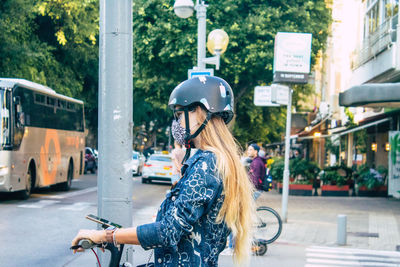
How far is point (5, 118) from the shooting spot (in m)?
13.8

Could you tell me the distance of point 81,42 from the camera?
82.8ft

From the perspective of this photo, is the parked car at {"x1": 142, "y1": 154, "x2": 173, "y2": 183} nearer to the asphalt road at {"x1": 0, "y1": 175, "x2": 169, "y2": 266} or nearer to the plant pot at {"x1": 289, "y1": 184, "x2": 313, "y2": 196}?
the asphalt road at {"x1": 0, "y1": 175, "x2": 169, "y2": 266}

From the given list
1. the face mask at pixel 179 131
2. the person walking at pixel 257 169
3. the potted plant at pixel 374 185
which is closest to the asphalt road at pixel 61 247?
the person walking at pixel 257 169

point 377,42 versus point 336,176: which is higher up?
point 377,42

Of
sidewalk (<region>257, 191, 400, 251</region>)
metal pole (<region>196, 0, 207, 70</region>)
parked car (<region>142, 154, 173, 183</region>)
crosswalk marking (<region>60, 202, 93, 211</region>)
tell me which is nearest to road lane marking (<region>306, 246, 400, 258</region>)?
sidewalk (<region>257, 191, 400, 251</region>)

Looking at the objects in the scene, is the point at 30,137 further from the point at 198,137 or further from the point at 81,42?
the point at 198,137

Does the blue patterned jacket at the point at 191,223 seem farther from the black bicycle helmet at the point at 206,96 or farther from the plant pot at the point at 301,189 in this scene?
the plant pot at the point at 301,189

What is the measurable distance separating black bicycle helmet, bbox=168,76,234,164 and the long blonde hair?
0.15 feet

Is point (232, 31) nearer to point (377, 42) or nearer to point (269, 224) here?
point (377, 42)

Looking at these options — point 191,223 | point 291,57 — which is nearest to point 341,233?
point 291,57

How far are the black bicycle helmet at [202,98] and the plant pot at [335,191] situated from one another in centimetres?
1683

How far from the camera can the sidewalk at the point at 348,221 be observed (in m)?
9.91

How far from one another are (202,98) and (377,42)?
16228 millimetres

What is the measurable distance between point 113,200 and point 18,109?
10893mm
